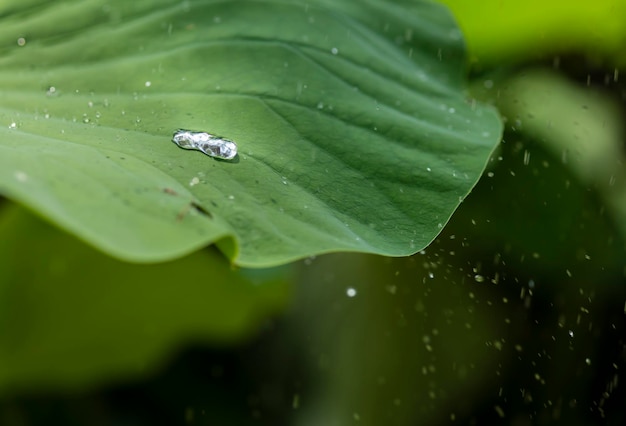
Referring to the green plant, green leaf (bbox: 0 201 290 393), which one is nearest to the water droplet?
the green plant

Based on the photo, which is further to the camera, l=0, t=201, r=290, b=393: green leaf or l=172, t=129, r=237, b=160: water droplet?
l=0, t=201, r=290, b=393: green leaf

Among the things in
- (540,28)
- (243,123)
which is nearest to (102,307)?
(243,123)

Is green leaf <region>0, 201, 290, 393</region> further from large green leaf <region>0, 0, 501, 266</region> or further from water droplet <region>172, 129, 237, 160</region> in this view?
water droplet <region>172, 129, 237, 160</region>

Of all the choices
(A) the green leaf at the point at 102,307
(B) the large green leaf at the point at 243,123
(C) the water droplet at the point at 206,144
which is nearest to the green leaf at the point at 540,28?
(B) the large green leaf at the point at 243,123

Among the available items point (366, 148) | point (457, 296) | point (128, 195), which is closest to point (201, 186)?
point (128, 195)

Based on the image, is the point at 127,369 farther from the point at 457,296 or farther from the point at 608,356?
the point at 608,356

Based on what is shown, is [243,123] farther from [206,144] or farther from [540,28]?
[540,28]

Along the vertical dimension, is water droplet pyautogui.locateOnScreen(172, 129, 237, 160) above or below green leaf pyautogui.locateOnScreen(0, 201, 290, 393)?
above

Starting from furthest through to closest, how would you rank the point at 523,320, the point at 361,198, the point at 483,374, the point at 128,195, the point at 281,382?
the point at 281,382 < the point at 483,374 < the point at 523,320 < the point at 361,198 < the point at 128,195
